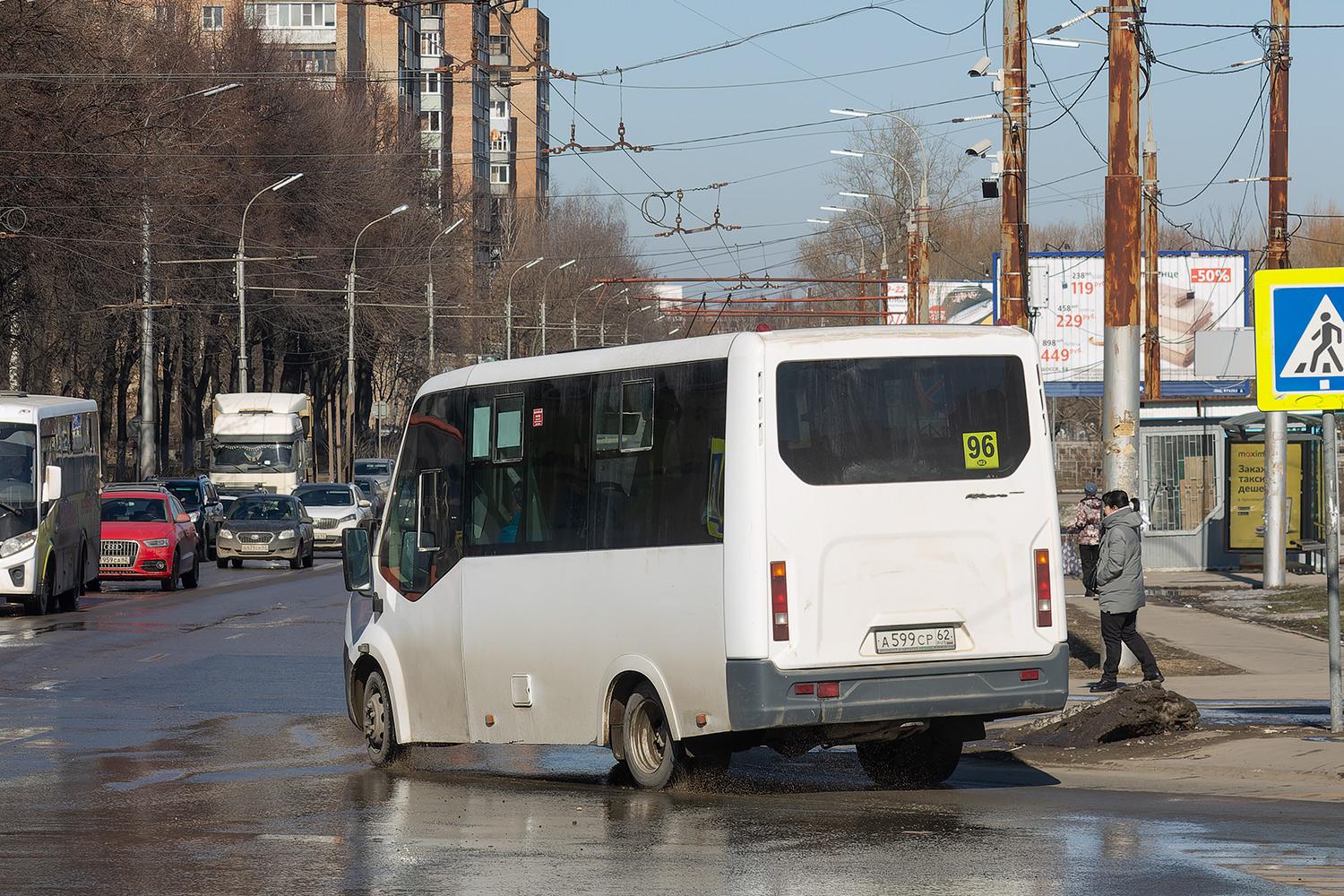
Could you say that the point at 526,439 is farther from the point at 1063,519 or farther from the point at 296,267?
the point at 296,267

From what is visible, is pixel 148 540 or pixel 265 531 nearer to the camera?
pixel 148 540

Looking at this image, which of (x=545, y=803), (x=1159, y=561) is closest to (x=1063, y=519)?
(x=1159, y=561)

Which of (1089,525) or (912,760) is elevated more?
(1089,525)

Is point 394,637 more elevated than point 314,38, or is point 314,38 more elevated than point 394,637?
point 314,38

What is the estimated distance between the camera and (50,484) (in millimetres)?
26062

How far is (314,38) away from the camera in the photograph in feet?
346

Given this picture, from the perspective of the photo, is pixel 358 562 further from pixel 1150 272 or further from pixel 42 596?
pixel 1150 272

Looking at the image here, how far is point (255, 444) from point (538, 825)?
139 feet

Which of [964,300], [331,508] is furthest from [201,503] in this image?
[964,300]

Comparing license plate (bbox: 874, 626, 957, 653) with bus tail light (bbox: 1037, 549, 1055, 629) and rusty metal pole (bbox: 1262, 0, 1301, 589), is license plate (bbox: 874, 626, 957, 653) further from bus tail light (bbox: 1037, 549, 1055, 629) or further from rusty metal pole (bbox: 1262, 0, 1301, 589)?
rusty metal pole (bbox: 1262, 0, 1301, 589)

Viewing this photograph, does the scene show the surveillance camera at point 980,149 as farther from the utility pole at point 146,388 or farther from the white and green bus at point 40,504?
the utility pole at point 146,388

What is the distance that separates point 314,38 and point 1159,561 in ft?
263

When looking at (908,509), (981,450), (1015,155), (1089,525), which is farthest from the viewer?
(1089,525)

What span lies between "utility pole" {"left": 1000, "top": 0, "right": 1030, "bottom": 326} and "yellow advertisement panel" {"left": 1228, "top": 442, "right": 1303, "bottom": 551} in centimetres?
1111
